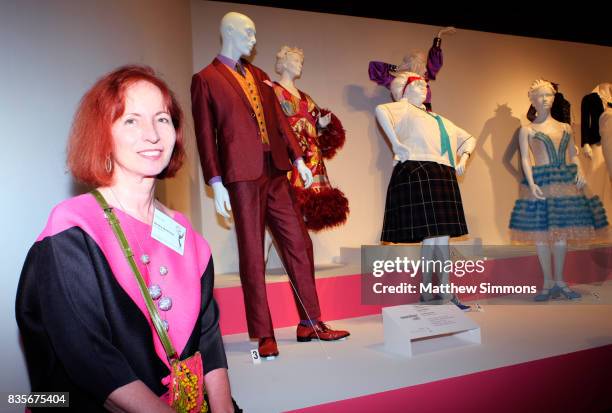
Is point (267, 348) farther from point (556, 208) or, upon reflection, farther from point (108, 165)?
point (556, 208)

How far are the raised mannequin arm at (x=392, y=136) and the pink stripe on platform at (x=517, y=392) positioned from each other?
1607 mm

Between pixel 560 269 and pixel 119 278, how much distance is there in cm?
357

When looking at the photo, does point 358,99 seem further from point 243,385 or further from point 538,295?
point 243,385

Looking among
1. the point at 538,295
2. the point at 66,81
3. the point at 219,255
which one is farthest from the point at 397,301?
the point at 66,81

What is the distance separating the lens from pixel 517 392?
84.9 inches

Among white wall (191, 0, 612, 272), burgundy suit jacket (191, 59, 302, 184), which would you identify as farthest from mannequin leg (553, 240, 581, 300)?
burgundy suit jacket (191, 59, 302, 184)

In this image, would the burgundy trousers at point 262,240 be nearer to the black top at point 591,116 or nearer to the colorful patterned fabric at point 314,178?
the colorful patterned fabric at point 314,178

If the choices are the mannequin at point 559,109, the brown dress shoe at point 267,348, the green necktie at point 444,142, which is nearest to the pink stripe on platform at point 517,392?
the brown dress shoe at point 267,348

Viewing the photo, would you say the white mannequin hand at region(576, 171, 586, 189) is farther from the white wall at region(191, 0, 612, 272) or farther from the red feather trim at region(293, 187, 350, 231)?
the red feather trim at region(293, 187, 350, 231)

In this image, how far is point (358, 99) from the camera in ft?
16.3

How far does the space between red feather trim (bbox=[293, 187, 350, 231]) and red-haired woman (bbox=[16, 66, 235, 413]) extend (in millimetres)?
2195

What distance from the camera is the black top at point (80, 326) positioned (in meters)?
1.04

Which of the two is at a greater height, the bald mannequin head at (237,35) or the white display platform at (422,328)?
the bald mannequin head at (237,35)

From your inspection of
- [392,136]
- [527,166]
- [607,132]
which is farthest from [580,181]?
[392,136]
